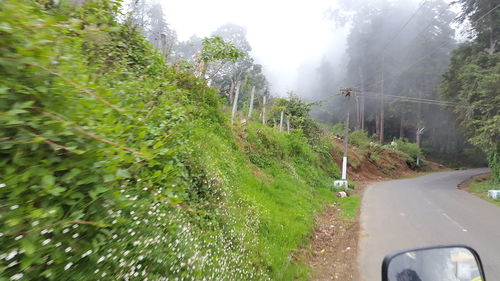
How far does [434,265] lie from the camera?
179 centimetres

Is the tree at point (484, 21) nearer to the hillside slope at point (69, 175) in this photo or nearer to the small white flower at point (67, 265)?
the hillside slope at point (69, 175)

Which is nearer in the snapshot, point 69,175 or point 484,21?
point 69,175

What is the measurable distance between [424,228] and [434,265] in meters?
7.31

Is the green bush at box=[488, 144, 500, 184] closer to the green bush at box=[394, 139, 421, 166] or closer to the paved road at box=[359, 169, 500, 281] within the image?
the paved road at box=[359, 169, 500, 281]

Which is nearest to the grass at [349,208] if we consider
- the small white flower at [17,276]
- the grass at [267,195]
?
the grass at [267,195]

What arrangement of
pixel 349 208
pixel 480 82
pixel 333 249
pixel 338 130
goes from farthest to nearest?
1. pixel 338 130
2. pixel 480 82
3. pixel 349 208
4. pixel 333 249

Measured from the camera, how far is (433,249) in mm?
1862

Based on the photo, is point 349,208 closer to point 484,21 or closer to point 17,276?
point 17,276

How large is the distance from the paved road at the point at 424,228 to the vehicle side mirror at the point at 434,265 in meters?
3.33

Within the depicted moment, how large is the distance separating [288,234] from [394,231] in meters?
3.44

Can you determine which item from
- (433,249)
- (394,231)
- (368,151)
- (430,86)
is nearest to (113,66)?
(433,249)

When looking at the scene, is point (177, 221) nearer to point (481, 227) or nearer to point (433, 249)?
point (433, 249)

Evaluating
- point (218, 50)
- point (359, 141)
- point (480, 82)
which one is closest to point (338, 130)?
point (359, 141)

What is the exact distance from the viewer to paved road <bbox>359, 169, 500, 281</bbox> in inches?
228
